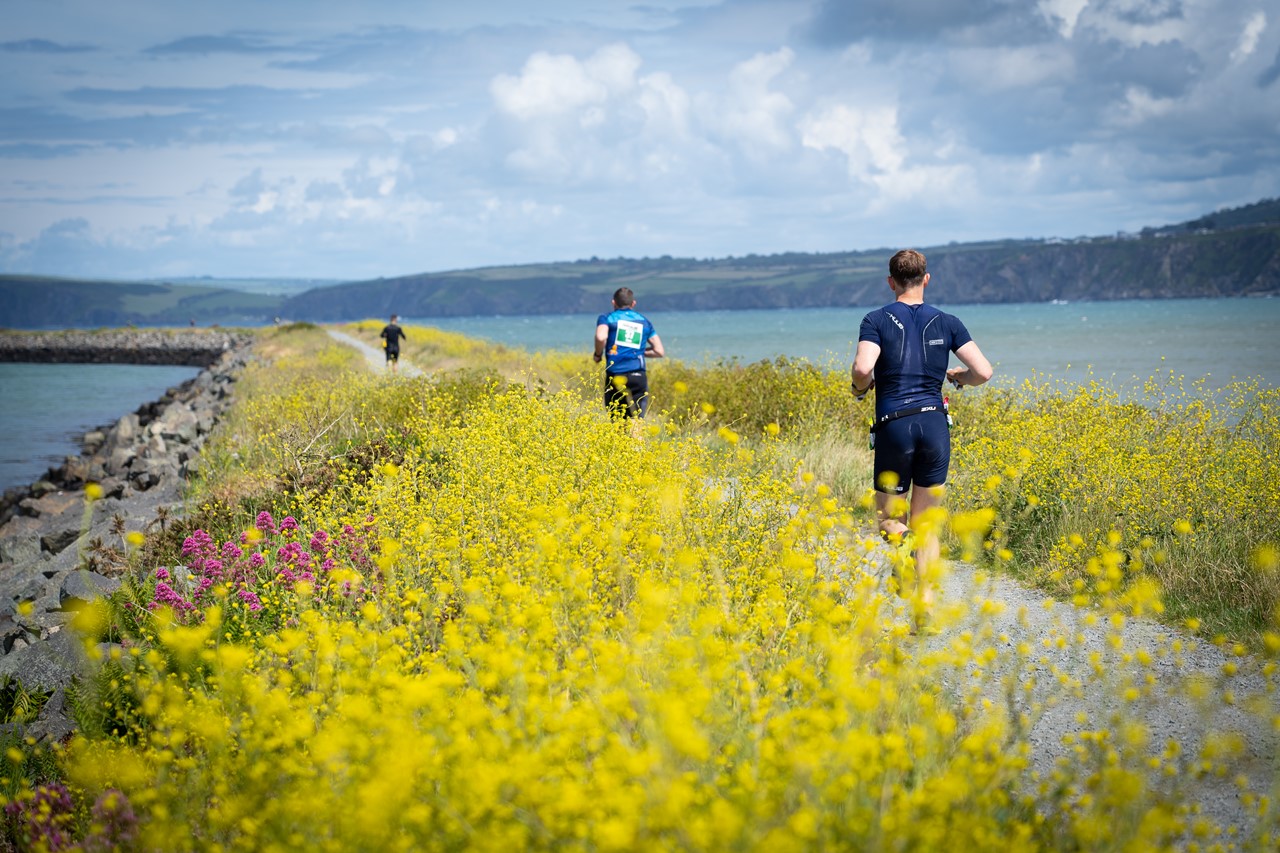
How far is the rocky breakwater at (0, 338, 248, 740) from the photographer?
6102 millimetres

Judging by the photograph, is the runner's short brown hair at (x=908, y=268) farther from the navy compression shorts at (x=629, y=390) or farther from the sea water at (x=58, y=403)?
the sea water at (x=58, y=403)

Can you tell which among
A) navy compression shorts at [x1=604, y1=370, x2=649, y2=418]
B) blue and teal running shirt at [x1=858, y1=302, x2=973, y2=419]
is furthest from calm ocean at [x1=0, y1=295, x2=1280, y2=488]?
blue and teal running shirt at [x1=858, y1=302, x2=973, y2=419]

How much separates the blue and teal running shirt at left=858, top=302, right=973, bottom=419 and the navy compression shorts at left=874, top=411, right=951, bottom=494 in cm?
10

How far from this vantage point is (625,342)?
10.3 meters

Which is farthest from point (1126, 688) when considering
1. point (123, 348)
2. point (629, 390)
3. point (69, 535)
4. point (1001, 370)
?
point (123, 348)

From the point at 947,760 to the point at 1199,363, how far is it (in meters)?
39.3

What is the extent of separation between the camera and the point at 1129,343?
170 ft

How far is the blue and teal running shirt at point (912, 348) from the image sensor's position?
5711 mm

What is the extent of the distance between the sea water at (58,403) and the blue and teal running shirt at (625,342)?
18.8m

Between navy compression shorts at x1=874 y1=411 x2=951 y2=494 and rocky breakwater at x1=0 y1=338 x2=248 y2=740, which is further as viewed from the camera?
rocky breakwater at x1=0 y1=338 x2=248 y2=740

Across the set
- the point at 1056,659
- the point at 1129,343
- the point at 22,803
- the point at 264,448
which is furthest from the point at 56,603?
the point at 1129,343

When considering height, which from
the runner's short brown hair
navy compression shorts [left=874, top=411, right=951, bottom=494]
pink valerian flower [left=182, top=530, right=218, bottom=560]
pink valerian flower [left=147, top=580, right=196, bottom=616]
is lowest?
pink valerian flower [left=147, top=580, right=196, bottom=616]

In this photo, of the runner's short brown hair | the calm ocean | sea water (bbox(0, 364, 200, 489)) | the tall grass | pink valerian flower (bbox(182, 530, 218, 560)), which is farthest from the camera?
the calm ocean

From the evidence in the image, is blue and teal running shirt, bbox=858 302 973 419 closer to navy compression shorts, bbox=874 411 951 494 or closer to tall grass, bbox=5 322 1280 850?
navy compression shorts, bbox=874 411 951 494
